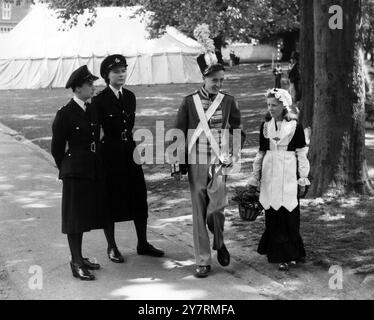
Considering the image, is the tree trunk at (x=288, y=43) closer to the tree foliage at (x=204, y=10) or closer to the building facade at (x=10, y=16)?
the tree foliage at (x=204, y=10)

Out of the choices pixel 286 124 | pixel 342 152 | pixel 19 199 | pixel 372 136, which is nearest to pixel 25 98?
pixel 372 136

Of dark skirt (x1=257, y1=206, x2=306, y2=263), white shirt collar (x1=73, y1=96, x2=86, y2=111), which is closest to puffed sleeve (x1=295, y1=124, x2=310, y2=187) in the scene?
dark skirt (x1=257, y1=206, x2=306, y2=263)

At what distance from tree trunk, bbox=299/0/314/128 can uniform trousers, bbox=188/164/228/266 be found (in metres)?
7.41

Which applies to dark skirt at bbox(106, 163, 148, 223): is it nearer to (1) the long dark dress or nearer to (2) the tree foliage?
(1) the long dark dress


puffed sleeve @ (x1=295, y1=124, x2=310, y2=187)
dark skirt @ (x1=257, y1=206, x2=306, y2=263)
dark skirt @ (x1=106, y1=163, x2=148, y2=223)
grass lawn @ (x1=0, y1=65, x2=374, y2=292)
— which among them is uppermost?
puffed sleeve @ (x1=295, y1=124, x2=310, y2=187)

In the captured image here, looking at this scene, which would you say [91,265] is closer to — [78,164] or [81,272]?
[81,272]

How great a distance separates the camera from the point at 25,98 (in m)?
30.9

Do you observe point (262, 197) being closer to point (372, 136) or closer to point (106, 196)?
point (106, 196)

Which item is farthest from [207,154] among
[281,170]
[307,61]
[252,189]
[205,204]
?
[307,61]

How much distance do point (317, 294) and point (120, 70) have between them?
9.64 feet

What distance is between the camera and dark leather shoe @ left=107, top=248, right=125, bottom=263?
6.72 m

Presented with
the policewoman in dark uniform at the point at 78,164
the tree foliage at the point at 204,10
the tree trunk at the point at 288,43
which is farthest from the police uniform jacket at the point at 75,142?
the tree trunk at the point at 288,43

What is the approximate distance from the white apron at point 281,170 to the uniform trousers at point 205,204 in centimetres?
46

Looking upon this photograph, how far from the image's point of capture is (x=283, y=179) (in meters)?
6.25
